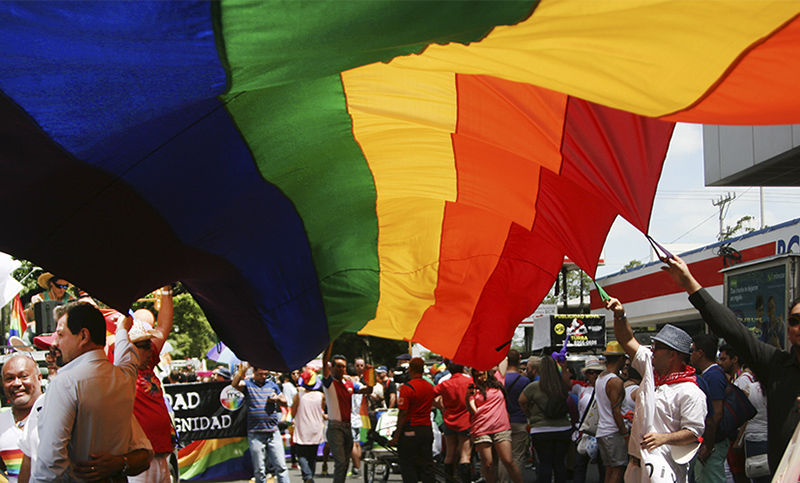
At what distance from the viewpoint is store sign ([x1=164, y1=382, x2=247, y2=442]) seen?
12.5 metres

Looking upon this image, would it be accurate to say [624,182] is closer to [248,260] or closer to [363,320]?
[248,260]

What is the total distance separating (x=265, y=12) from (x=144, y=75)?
2.33ft

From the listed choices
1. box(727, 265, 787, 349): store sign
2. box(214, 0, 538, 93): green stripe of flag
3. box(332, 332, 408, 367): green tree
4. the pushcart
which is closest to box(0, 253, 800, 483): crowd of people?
box(727, 265, 787, 349): store sign

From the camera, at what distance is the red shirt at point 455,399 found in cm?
1000

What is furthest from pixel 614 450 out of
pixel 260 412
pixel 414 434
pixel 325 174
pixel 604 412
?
pixel 325 174

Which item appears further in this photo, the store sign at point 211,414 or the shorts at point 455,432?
the store sign at point 211,414

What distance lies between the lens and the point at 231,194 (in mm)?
4504

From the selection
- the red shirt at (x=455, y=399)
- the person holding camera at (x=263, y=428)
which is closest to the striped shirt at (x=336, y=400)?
the person holding camera at (x=263, y=428)

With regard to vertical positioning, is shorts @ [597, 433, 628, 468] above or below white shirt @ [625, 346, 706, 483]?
below

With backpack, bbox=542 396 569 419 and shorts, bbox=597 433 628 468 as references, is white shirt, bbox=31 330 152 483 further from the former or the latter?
backpack, bbox=542 396 569 419

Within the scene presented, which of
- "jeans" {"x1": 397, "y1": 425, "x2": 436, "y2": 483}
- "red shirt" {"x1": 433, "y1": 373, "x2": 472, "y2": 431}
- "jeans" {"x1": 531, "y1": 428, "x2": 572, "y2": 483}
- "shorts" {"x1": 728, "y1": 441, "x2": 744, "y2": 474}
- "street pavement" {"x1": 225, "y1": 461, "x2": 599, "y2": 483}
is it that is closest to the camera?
"shorts" {"x1": 728, "y1": 441, "x2": 744, "y2": 474}

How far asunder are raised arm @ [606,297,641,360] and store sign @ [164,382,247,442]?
9.34 m

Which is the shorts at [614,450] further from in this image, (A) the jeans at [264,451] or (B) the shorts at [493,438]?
(A) the jeans at [264,451]

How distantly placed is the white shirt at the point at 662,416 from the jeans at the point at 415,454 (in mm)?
4738
